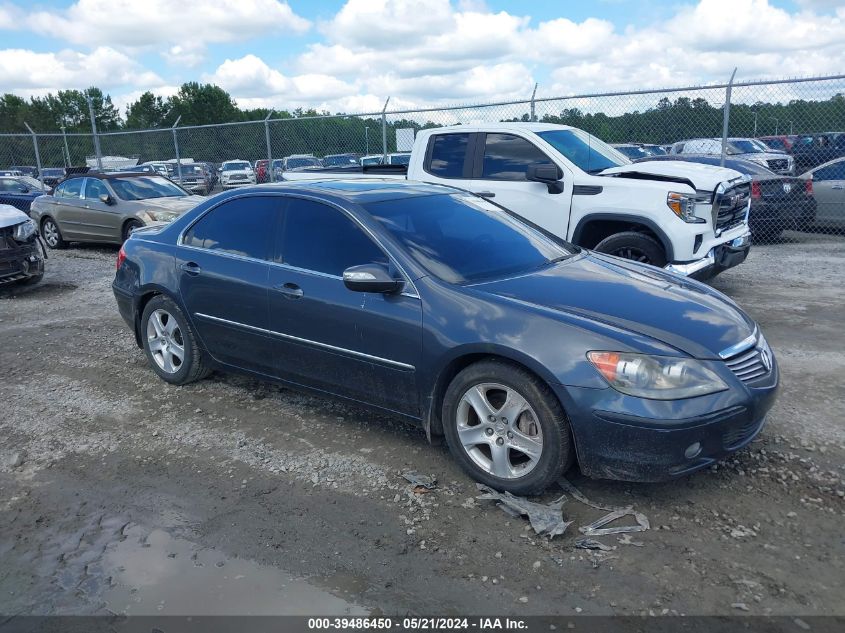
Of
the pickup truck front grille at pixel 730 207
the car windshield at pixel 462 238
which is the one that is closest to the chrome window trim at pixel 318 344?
the car windshield at pixel 462 238

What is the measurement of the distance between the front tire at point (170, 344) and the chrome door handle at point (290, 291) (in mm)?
1145

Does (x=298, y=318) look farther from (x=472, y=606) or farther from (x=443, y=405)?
(x=472, y=606)

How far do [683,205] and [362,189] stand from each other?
3.77 metres

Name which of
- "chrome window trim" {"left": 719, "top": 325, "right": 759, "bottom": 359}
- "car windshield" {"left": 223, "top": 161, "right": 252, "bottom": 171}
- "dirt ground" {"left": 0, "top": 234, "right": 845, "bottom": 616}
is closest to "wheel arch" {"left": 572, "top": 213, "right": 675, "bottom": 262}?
"dirt ground" {"left": 0, "top": 234, "right": 845, "bottom": 616}

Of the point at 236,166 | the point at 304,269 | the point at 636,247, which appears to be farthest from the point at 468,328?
the point at 236,166

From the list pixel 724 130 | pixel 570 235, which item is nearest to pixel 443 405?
pixel 570 235

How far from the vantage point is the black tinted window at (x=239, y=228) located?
4.77 meters

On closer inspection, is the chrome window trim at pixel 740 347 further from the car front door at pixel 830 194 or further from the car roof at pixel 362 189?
the car front door at pixel 830 194

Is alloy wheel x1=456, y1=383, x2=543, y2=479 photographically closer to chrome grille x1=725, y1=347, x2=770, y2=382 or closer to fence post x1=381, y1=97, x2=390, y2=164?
chrome grille x1=725, y1=347, x2=770, y2=382

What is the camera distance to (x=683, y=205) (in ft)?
23.1

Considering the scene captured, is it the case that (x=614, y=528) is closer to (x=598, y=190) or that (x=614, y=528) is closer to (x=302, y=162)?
(x=598, y=190)

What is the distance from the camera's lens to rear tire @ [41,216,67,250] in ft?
44.5

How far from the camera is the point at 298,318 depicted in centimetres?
443

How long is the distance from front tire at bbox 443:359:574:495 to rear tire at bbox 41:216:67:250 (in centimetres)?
1216
